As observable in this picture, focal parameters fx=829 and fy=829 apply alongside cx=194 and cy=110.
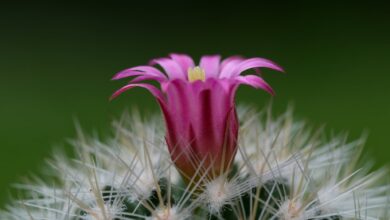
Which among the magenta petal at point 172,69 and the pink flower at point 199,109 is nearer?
the pink flower at point 199,109

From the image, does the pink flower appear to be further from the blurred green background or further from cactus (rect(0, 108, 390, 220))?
the blurred green background

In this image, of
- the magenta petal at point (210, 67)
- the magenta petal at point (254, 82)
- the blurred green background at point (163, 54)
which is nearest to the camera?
the magenta petal at point (254, 82)

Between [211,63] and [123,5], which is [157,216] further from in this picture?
[123,5]

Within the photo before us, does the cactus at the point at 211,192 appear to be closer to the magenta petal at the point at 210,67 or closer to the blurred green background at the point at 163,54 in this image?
the magenta petal at the point at 210,67

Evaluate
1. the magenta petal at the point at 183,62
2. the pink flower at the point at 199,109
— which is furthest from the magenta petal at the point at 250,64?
the magenta petal at the point at 183,62

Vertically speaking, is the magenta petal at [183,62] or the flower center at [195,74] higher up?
the magenta petal at [183,62]

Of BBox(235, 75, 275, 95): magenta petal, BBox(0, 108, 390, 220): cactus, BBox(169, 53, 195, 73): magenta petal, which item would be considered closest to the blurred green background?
BBox(0, 108, 390, 220): cactus
